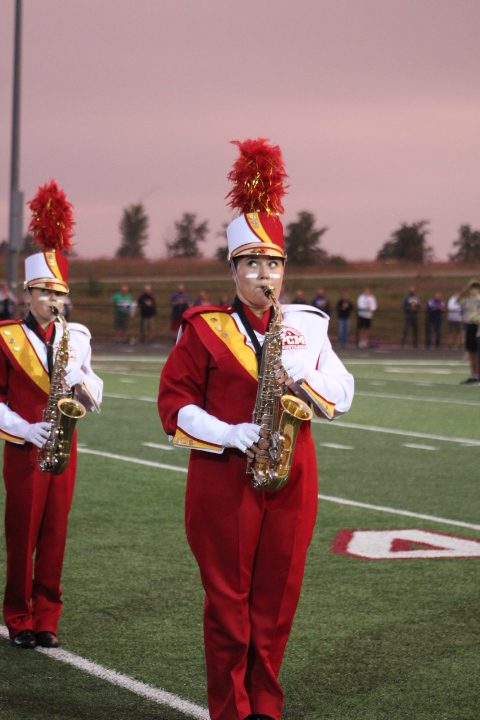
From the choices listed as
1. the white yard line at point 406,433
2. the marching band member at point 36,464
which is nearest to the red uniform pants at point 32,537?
the marching band member at point 36,464

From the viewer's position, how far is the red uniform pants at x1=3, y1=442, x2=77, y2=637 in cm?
569

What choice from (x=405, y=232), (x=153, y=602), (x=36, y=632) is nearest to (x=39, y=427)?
(x=36, y=632)

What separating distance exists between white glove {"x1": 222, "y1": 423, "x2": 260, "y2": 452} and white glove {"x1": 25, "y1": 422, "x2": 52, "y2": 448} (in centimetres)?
143

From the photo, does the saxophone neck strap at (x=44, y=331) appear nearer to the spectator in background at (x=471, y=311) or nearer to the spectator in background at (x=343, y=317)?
the spectator in background at (x=471, y=311)

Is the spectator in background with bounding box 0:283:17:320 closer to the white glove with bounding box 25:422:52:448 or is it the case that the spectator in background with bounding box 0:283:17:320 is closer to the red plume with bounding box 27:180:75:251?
the red plume with bounding box 27:180:75:251

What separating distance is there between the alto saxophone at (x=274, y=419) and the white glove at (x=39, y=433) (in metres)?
1.45

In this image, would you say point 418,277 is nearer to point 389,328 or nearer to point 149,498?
point 389,328

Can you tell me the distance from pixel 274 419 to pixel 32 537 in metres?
1.95

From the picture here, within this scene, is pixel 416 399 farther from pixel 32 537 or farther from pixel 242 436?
pixel 242 436

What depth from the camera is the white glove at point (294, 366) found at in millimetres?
4293

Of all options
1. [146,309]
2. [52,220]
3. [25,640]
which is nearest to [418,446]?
[52,220]

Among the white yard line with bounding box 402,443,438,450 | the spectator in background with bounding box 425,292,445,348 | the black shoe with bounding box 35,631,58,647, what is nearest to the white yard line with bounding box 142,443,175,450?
the white yard line with bounding box 402,443,438,450

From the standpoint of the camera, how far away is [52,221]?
6148 millimetres

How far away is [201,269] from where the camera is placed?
231 ft
